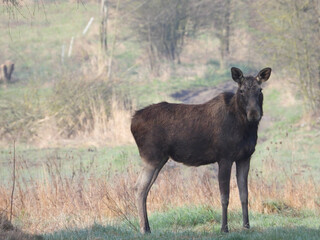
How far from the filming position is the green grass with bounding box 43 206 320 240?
8.39 metres

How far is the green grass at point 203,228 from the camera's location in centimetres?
839

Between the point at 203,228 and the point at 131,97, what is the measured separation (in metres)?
15.8

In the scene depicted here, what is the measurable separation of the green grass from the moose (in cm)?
39

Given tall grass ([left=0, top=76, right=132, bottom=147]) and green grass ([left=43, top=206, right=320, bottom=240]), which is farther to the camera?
tall grass ([left=0, top=76, right=132, bottom=147])

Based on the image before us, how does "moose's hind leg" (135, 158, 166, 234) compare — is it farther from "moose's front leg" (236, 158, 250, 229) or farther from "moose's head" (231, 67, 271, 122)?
"moose's head" (231, 67, 271, 122)

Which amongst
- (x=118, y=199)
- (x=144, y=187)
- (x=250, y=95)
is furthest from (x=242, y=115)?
(x=118, y=199)

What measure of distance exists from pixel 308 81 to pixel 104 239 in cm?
1780

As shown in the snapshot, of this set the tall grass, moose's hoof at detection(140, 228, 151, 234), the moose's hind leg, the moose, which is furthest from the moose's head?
the tall grass

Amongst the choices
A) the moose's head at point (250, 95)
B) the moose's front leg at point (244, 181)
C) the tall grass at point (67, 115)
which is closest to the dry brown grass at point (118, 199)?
the moose's front leg at point (244, 181)

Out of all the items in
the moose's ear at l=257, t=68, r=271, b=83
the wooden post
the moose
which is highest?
the wooden post

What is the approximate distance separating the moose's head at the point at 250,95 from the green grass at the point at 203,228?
1.74 metres

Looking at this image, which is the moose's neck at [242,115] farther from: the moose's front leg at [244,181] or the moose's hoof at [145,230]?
the moose's hoof at [145,230]

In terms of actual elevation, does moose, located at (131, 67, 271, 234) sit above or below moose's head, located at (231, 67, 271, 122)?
below

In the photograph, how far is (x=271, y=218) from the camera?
10.5 meters
